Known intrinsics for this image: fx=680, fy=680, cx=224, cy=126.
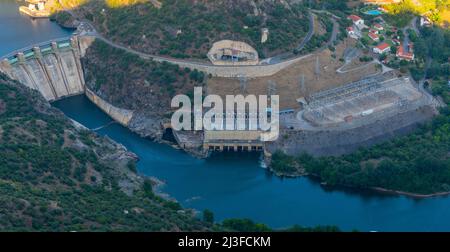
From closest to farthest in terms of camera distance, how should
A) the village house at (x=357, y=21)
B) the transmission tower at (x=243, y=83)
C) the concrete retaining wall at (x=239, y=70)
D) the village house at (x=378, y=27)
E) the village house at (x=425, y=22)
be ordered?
the transmission tower at (x=243, y=83) < the concrete retaining wall at (x=239, y=70) < the village house at (x=357, y=21) < the village house at (x=378, y=27) < the village house at (x=425, y=22)

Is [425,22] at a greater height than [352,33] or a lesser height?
greater

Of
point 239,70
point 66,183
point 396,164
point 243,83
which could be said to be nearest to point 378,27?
point 239,70

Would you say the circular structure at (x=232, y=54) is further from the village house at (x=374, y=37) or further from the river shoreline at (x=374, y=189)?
the village house at (x=374, y=37)

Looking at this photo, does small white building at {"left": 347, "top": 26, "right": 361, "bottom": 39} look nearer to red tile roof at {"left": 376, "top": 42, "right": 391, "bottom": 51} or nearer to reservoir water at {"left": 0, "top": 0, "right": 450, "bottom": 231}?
red tile roof at {"left": 376, "top": 42, "right": 391, "bottom": 51}

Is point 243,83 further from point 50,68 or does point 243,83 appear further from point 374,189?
point 50,68

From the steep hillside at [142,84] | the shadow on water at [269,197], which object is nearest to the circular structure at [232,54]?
the steep hillside at [142,84]
